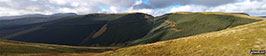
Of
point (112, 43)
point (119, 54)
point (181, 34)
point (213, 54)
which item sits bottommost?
point (112, 43)

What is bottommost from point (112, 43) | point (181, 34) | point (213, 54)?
point (112, 43)

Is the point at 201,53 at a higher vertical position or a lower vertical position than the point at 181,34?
higher

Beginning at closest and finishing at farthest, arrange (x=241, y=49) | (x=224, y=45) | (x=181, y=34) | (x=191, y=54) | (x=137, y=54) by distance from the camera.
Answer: (x=241, y=49) < (x=191, y=54) < (x=224, y=45) < (x=137, y=54) < (x=181, y=34)

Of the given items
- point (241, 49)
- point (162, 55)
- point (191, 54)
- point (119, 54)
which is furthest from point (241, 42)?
point (119, 54)

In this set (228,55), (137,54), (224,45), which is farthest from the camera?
(137,54)

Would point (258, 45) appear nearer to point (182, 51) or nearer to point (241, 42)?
point (241, 42)

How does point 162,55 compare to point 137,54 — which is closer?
point 162,55

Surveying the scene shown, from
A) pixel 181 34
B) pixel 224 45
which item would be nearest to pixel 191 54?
pixel 224 45

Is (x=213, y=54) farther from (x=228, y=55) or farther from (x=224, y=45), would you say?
(x=224, y=45)

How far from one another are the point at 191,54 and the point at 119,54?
19.3 metres

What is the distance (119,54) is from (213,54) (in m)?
23.7

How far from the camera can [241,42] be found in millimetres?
37219

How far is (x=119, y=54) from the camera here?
4381cm

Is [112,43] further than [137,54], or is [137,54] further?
[112,43]
